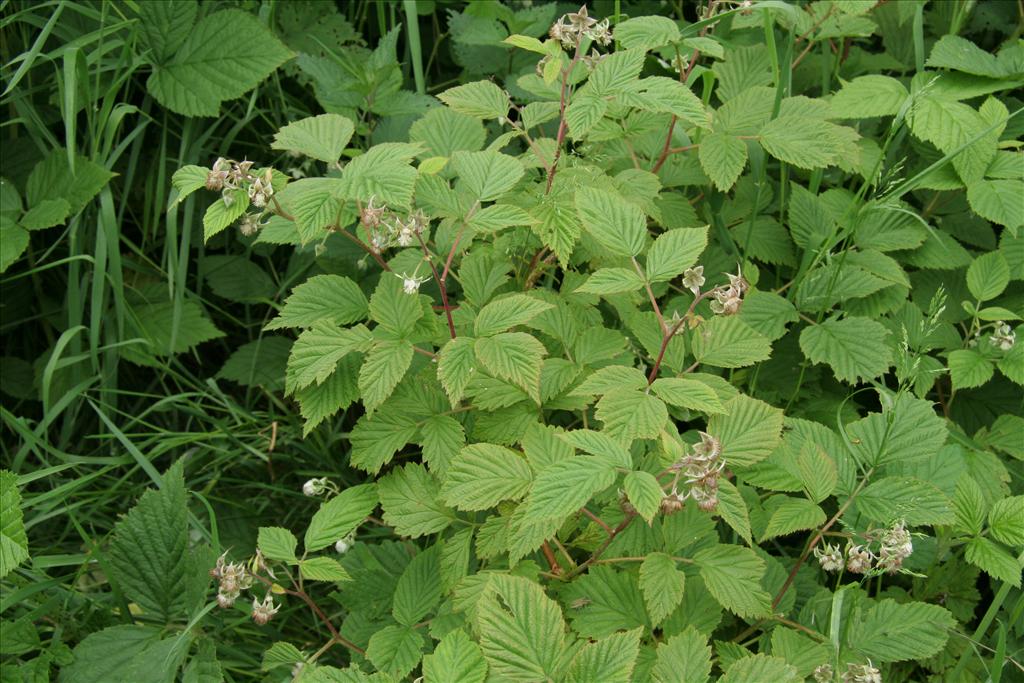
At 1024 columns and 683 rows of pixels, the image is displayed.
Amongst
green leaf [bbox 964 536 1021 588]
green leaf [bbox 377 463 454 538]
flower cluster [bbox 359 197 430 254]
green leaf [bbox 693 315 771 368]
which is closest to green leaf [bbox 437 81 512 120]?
flower cluster [bbox 359 197 430 254]

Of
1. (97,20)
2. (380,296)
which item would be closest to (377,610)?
(380,296)

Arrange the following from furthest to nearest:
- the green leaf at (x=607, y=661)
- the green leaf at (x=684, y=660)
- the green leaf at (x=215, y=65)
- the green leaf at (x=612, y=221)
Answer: the green leaf at (x=215, y=65) < the green leaf at (x=612, y=221) < the green leaf at (x=684, y=660) < the green leaf at (x=607, y=661)

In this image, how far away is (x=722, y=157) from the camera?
5.95 ft

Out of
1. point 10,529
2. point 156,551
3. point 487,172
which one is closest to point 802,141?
point 487,172

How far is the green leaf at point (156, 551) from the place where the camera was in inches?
63.9

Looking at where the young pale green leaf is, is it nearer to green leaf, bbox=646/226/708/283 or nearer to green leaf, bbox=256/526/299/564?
green leaf, bbox=646/226/708/283

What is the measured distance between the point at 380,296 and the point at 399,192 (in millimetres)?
172

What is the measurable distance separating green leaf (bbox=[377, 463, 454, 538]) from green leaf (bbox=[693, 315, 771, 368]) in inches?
18.6

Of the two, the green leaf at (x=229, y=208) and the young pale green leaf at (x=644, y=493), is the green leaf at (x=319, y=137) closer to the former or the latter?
the green leaf at (x=229, y=208)

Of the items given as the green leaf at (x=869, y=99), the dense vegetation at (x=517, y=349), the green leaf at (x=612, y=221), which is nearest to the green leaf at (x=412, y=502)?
the dense vegetation at (x=517, y=349)

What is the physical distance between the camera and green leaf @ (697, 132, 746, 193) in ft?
5.85

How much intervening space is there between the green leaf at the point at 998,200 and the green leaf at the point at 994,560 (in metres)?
0.66

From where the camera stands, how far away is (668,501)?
1.21 metres

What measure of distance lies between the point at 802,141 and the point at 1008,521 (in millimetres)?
761
